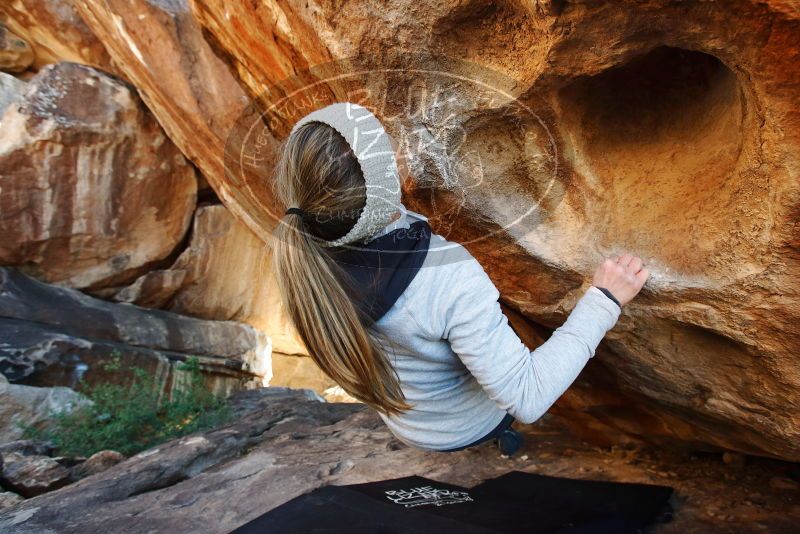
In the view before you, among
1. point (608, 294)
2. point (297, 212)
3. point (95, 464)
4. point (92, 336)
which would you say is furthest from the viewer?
point (92, 336)

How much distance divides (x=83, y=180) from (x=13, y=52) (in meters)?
2.34

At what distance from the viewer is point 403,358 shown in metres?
1.50

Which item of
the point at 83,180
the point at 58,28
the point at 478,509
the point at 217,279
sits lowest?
the point at 478,509

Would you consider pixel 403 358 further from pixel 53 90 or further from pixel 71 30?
pixel 71 30

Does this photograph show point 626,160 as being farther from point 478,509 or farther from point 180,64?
point 180,64

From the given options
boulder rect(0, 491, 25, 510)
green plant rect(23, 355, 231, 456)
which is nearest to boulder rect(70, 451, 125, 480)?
boulder rect(0, 491, 25, 510)

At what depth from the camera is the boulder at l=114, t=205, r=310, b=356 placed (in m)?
5.97

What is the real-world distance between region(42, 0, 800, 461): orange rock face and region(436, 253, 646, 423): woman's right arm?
1.51 ft

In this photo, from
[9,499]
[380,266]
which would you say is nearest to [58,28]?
[9,499]

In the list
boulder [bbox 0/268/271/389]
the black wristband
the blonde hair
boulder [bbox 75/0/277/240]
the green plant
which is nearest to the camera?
the blonde hair

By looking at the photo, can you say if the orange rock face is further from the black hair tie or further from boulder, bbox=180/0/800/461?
the black hair tie

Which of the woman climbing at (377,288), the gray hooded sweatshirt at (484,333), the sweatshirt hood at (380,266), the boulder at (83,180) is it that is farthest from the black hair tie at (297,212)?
the boulder at (83,180)

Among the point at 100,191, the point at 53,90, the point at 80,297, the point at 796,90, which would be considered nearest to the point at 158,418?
the point at 80,297

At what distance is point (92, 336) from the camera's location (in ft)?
16.8
